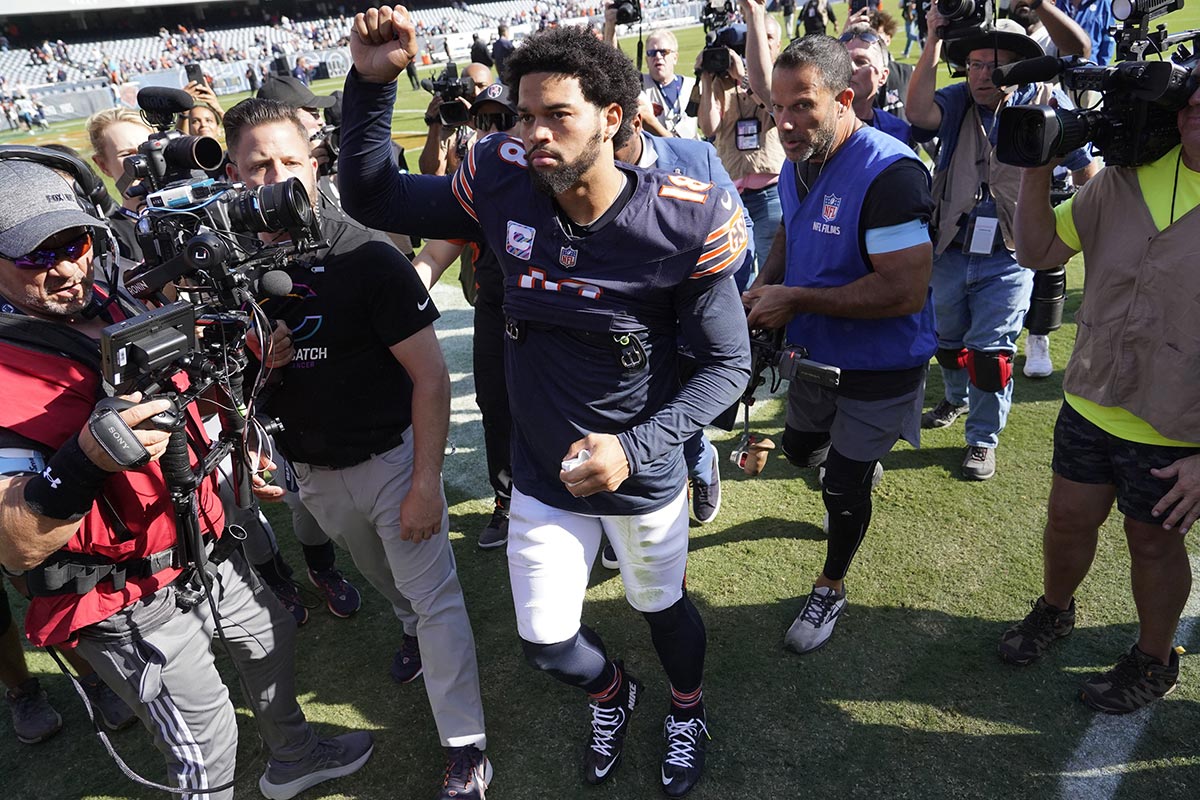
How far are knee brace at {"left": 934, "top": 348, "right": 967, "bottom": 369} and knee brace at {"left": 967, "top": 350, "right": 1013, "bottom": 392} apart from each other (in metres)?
0.31

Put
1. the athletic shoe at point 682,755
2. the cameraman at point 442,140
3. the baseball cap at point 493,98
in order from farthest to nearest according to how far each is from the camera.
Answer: the cameraman at point 442,140, the baseball cap at point 493,98, the athletic shoe at point 682,755

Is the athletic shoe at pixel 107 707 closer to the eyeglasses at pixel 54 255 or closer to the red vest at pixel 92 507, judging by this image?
the red vest at pixel 92 507

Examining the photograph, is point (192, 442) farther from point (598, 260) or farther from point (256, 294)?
point (598, 260)

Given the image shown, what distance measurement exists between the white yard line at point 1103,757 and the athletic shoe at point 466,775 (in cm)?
197

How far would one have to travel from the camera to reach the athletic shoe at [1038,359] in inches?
214

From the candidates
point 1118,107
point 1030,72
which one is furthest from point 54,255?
point 1118,107

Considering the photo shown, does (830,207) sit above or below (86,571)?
above

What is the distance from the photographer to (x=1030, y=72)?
8.37ft

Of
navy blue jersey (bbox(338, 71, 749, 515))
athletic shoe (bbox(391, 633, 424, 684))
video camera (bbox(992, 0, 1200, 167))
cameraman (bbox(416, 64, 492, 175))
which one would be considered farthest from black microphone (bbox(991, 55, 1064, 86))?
cameraman (bbox(416, 64, 492, 175))

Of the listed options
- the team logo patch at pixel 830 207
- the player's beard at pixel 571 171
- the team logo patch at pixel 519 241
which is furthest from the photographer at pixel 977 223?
the team logo patch at pixel 519 241

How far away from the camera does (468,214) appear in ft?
8.71

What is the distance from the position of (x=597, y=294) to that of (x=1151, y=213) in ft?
5.89

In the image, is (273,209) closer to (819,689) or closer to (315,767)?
(315,767)

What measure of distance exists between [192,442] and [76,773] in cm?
178
